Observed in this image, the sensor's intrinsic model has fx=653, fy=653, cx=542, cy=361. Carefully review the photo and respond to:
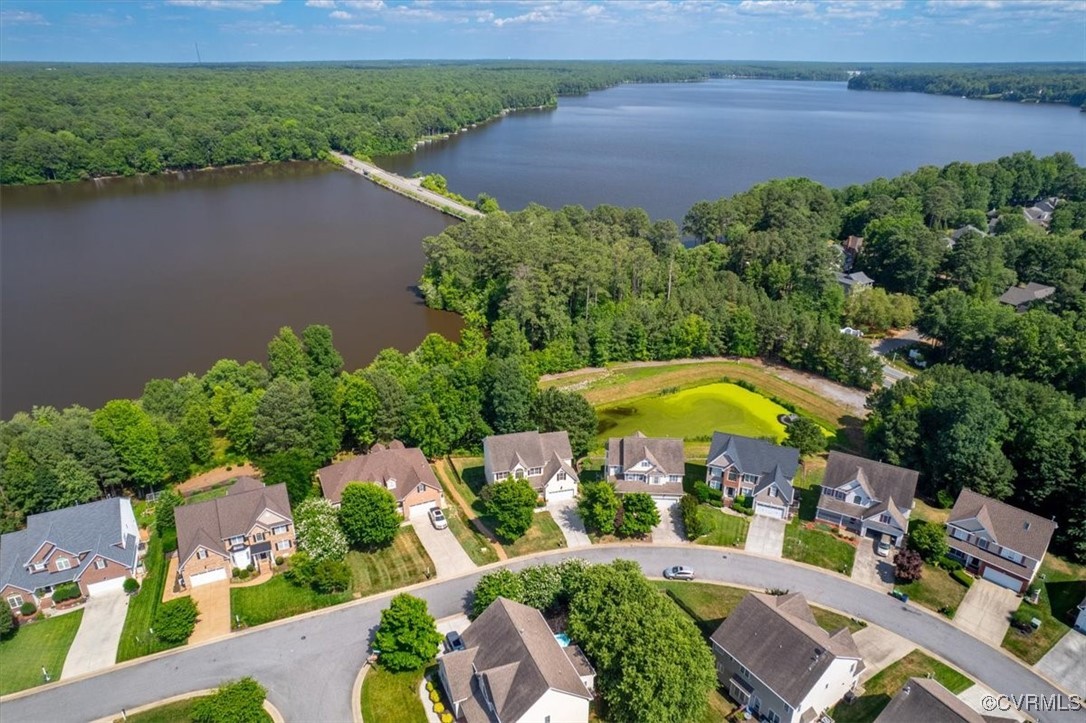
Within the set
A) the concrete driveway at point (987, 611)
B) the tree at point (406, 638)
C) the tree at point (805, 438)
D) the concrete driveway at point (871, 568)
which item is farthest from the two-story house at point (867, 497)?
the tree at point (406, 638)

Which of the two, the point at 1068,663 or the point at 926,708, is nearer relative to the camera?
the point at 926,708

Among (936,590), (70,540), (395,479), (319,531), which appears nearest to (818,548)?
(936,590)

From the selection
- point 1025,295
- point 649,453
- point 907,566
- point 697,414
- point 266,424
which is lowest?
point 697,414

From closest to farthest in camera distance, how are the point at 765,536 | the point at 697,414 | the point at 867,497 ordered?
the point at 867,497
the point at 765,536
the point at 697,414

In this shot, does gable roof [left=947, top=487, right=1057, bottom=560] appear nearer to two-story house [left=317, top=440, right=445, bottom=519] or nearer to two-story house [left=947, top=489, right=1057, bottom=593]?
two-story house [left=947, top=489, right=1057, bottom=593]

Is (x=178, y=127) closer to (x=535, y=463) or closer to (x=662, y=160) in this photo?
(x=662, y=160)

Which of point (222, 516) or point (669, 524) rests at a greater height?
point (222, 516)

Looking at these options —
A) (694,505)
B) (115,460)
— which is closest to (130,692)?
(115,460)
